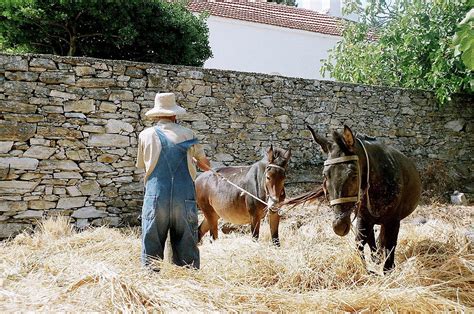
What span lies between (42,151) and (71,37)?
129 inches

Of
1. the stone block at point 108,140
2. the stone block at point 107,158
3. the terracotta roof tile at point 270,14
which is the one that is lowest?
the stone block at point 107,158

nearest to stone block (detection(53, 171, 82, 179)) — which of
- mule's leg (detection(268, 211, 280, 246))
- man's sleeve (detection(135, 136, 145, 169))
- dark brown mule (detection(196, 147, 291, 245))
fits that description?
dark brown mule (detection(196, 147, 291, 245))

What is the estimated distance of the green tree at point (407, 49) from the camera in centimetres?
959

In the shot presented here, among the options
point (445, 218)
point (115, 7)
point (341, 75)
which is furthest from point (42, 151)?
point (341, 75)

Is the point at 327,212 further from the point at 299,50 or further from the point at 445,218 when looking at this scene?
the point at 299,50

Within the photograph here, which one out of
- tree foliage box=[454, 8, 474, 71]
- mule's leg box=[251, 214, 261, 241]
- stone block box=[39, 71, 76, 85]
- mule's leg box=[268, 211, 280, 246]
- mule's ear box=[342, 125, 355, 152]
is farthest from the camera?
stone block box=[39, 71, 76, 85]

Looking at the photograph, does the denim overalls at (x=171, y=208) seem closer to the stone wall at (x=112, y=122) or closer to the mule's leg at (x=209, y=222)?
the mule's leg at (x=209, y=222)

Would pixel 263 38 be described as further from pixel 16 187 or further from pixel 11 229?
pixel 11 229

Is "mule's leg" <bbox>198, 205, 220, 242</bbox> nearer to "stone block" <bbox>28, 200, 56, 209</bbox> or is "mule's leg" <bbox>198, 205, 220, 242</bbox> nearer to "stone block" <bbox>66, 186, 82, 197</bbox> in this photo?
"stone block" <bbox>66, 186, 82, 197</bbox>

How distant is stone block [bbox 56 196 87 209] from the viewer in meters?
7.47

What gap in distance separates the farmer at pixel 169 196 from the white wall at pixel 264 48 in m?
11.7

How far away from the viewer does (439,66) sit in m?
9.46

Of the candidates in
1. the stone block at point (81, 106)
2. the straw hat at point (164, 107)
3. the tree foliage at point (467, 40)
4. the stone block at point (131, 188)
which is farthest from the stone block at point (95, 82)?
the tree foliage at point (467, 40)

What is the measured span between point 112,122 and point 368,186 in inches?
216
